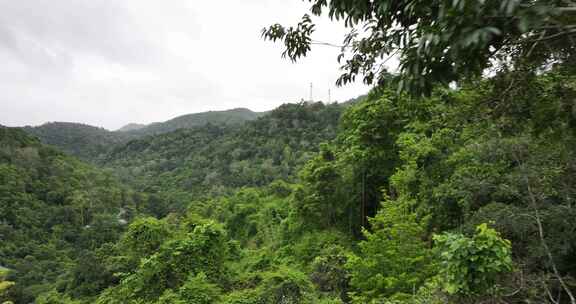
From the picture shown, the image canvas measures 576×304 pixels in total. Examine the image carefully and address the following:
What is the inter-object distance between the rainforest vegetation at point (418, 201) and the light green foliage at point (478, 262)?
2 centimetres

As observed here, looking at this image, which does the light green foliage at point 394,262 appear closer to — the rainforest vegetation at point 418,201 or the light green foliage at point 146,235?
the rainforest vegetation at point 418,201

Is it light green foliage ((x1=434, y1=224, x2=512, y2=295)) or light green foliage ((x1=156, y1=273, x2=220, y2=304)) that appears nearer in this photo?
light green foliage ((x1=434, y1=224, x2=512, y2=295))

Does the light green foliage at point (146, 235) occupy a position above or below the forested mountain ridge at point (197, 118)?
below

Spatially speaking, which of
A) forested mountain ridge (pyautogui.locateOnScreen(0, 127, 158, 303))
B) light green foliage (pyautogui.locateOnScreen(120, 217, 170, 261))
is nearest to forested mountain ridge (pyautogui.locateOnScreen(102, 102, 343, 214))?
forested mountain ridge (pyautogui.locateOnScreen(0, 127, 158, 303))

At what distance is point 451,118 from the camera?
4.54m

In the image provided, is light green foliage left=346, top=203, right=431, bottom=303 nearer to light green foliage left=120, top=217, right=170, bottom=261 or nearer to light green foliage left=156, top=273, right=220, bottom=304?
light green foliage left=156, top=273, right=220, bottom=304

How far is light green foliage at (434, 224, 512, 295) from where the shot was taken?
3703mm

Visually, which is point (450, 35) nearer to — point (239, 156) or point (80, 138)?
point (239, 156)

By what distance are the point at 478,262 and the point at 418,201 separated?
501cm

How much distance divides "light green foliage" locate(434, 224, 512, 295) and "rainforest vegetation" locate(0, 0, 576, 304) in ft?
0.05

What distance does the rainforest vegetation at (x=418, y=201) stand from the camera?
2.08 metres

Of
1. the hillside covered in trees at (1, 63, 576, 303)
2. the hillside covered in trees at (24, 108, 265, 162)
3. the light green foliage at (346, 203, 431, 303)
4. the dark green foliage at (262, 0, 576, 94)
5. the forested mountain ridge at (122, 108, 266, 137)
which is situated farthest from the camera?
the forested mountain ridge at (122, 108, 266, 137)

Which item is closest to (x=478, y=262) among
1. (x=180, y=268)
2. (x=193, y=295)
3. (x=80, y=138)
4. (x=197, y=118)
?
(x=193, y=295)

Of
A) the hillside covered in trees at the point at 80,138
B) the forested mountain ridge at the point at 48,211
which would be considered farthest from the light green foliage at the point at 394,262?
the hillside covered in trees at the point at 80,138
